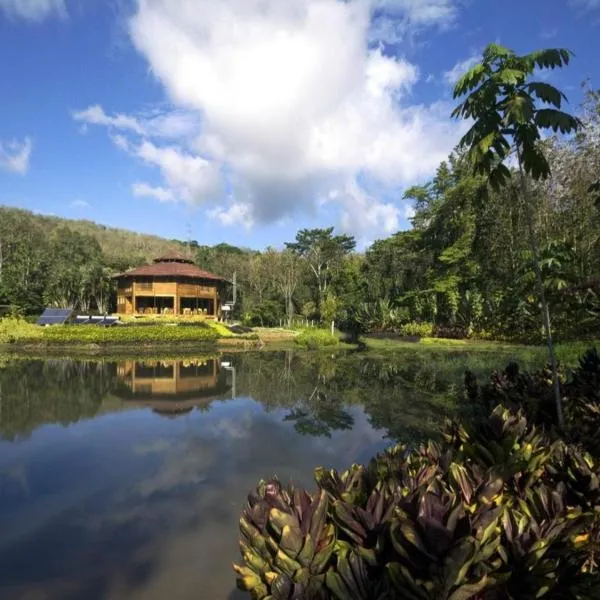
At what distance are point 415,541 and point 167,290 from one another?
132ft

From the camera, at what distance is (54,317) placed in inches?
1353

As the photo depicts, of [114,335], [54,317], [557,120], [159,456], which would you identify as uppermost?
[557,120]

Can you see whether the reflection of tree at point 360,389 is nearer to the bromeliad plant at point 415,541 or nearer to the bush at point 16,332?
the bromeliad plant at point 415,541

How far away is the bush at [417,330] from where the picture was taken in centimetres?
2955

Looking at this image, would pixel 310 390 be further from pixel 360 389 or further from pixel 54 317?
pixel 54 317

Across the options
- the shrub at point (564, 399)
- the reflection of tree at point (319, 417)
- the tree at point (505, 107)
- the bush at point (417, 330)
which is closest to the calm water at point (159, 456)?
the reflection of tree at point (319, 417)

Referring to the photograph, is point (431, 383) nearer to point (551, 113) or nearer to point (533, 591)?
point (551, 113)

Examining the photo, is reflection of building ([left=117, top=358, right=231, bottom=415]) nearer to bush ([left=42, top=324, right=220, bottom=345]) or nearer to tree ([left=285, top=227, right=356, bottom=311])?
bush ([left=42, top=324, right=220, bottom=345])

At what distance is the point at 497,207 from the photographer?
28.6 metres

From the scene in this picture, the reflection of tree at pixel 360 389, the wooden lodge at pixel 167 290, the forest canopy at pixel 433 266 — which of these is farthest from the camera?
A: the wooden lodge at pixel 167 290

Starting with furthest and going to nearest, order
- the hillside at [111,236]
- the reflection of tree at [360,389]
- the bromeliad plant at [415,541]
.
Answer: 1. the hillside at [111,236]
2. the reflection of tree at [360,389]
3. the bromeliad plant at [415,541]

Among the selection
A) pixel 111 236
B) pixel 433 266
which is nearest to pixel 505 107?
pixel 433 266

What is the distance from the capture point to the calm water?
4.29 m

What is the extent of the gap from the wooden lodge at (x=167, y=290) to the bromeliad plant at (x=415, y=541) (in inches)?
1538
